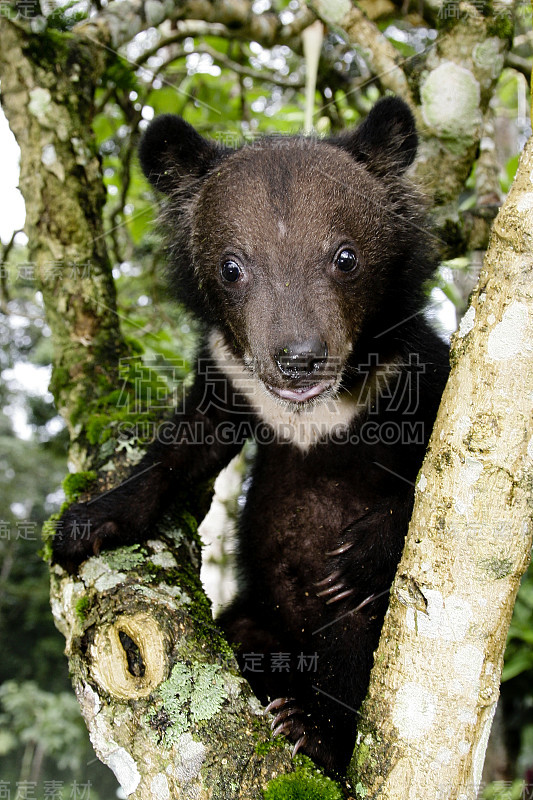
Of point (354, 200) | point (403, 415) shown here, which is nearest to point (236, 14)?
point (354, 200)

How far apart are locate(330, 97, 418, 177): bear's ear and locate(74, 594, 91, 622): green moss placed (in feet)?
7.50

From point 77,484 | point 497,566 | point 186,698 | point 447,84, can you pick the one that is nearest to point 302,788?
point 186,698

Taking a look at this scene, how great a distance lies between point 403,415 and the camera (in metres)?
3.00

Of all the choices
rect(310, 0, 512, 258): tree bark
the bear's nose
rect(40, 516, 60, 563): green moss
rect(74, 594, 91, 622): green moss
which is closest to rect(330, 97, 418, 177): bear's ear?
rect(310, 0, 512, 258): tree bark

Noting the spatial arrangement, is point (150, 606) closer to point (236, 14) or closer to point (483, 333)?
point (483, 333)

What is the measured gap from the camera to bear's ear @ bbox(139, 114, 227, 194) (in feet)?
10.5

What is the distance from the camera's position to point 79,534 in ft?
9.68

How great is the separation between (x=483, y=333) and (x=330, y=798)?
4.66ft

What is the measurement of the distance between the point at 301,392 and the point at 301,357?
234 mm

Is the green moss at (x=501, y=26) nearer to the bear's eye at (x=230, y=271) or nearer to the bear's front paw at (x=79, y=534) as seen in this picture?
the bear's eye at (x=230, y=271)

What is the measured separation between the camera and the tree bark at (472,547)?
5.93ft

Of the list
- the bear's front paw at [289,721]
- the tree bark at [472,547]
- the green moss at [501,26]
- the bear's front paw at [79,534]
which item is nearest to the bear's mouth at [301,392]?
the tree bark at [472,547]

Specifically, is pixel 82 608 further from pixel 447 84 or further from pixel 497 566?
pixel 447 84

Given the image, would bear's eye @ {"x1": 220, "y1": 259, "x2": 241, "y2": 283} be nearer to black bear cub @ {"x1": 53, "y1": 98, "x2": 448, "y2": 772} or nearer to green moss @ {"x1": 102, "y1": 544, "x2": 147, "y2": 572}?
black bear cub @ {"x1": 53, "y1": 98, "x2": 448, "y2": 772}
